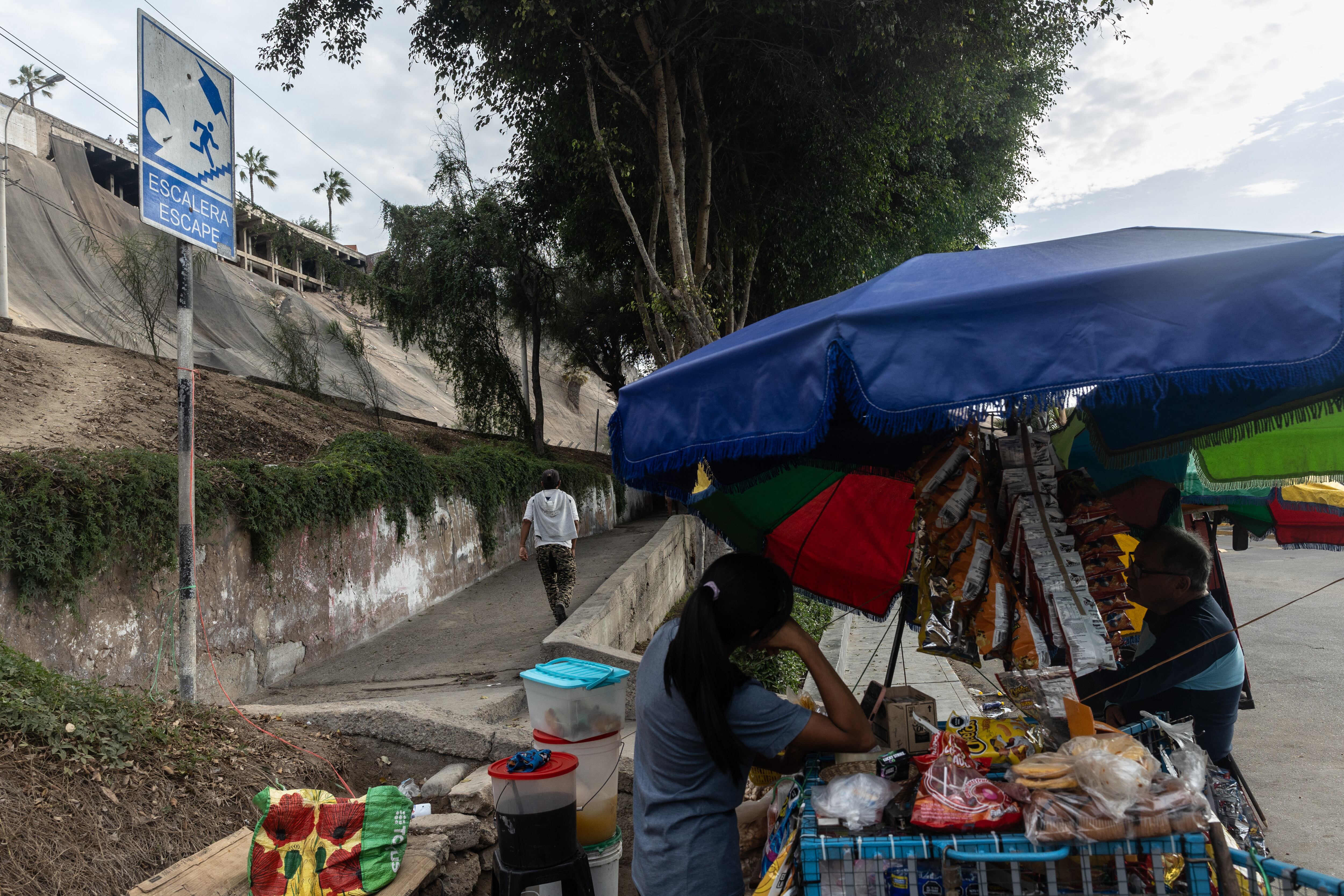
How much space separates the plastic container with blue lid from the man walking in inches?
187

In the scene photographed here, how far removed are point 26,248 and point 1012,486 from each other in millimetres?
29616

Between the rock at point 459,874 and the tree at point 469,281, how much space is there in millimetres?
16909

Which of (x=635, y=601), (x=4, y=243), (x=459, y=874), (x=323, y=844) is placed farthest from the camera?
(x=4, y=243)

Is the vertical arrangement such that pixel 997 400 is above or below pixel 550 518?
below

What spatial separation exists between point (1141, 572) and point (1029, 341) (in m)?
2.20

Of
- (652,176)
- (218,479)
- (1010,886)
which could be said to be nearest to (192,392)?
(218,479)

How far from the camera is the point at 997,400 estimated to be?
7.47 feet

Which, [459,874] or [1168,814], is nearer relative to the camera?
[1168,814]

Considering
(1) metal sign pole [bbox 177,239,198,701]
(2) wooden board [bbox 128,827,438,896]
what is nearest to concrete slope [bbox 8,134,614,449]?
(1) metal sign pole [bbox 177,239,198,701]

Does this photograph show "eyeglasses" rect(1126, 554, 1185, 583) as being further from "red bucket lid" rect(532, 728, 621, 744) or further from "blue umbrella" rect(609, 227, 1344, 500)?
"red bucket lid" rect(532, 728, 621, 744)

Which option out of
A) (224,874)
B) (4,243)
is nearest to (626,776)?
(224,874)

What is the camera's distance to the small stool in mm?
3232

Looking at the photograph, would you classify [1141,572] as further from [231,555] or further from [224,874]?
[231,555]

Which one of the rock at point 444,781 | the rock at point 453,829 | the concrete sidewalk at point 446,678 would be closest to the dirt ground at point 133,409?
the concrete sidewalk at point 446,678
